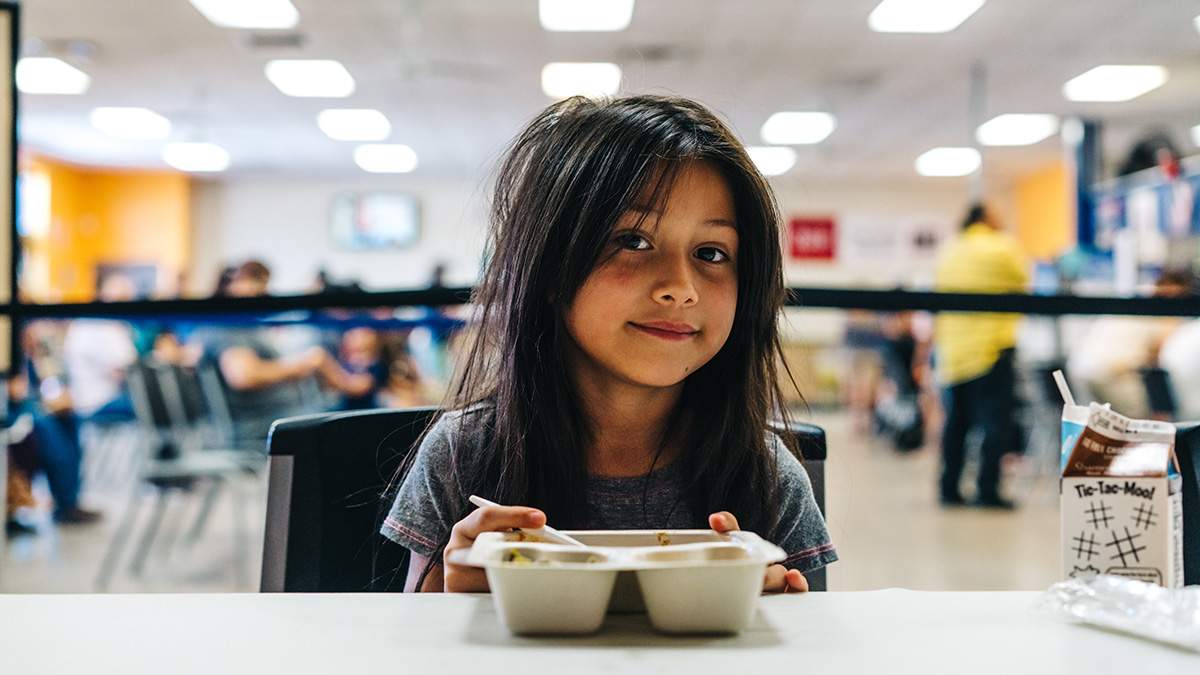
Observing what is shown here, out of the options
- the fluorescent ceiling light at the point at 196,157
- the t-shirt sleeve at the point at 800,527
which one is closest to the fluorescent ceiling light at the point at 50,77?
the fluorescent ceiling light at the point at 196,157

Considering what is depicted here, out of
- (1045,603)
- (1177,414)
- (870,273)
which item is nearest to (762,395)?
(1045,603)

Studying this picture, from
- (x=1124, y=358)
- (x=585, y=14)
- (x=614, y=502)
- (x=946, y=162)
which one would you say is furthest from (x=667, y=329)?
(x=946, y=162)

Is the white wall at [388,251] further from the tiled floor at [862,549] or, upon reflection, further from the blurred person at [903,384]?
the tiled floor at [862,549]

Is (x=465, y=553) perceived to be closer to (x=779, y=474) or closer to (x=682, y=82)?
(x=779, y=474)

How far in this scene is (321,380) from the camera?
434cm

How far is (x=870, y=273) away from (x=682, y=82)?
5.33 metres

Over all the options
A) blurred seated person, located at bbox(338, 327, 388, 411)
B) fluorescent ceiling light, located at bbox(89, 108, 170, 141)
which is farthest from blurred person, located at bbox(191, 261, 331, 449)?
fluorescent ceiling light, located at bbox(89, 108, 170, 141)

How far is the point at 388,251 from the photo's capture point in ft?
35.0

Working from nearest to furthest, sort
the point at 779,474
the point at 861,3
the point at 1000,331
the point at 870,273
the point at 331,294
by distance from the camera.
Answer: the point at 779,474 < the point at 331,294 < the point at 1000,331 < the point at 861,3 < the point at 870,273

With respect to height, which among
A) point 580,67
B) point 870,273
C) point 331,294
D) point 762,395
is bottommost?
point 762,395

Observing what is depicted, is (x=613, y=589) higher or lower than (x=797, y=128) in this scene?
lower

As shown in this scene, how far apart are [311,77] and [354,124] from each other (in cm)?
145

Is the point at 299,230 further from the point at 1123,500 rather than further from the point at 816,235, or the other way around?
the point at 1123,500

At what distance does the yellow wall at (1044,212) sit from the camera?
9.68 meters
